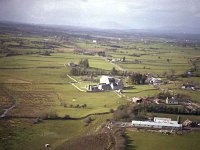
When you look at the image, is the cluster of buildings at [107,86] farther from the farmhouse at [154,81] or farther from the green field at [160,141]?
the green field at [160,141]

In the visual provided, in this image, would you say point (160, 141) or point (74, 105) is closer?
point (160, 141)

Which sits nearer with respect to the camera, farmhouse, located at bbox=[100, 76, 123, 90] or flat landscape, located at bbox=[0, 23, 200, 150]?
flat landscape, located at bbox=[0, 23, 200, 150]

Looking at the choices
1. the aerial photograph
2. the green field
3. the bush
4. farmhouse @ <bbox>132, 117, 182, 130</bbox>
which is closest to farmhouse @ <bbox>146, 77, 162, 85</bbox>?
the aerial photograph

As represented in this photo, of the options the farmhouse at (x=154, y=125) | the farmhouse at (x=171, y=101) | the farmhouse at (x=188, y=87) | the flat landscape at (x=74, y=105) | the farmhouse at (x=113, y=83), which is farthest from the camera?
the farmhouse at (x=188, y=87)

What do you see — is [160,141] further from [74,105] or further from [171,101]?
[171,101]

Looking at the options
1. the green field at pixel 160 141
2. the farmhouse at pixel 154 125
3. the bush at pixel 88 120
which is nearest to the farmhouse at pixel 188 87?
the farmhouse at pixel 154 125

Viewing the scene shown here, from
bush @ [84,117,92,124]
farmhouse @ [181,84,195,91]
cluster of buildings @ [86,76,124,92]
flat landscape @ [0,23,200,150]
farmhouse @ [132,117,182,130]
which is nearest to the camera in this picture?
flat landscape @ [0,23,200,150]

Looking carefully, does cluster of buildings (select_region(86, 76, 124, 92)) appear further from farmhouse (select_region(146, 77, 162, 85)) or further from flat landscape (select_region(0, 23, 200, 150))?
farmhouse (select_region(146, 77, 162, 85))

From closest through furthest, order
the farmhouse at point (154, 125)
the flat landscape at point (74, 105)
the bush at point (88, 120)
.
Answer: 1. the flat landscape at point (74, 105)
2. the farmhouse at point (154, 125)
3. the bush at point (88, 120)

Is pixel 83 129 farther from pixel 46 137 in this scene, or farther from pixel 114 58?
pixel 114 58

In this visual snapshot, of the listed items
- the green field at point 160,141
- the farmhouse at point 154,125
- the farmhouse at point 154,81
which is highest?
the farmhouse at point 154,81

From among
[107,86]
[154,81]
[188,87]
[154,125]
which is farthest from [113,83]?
[154,125]
